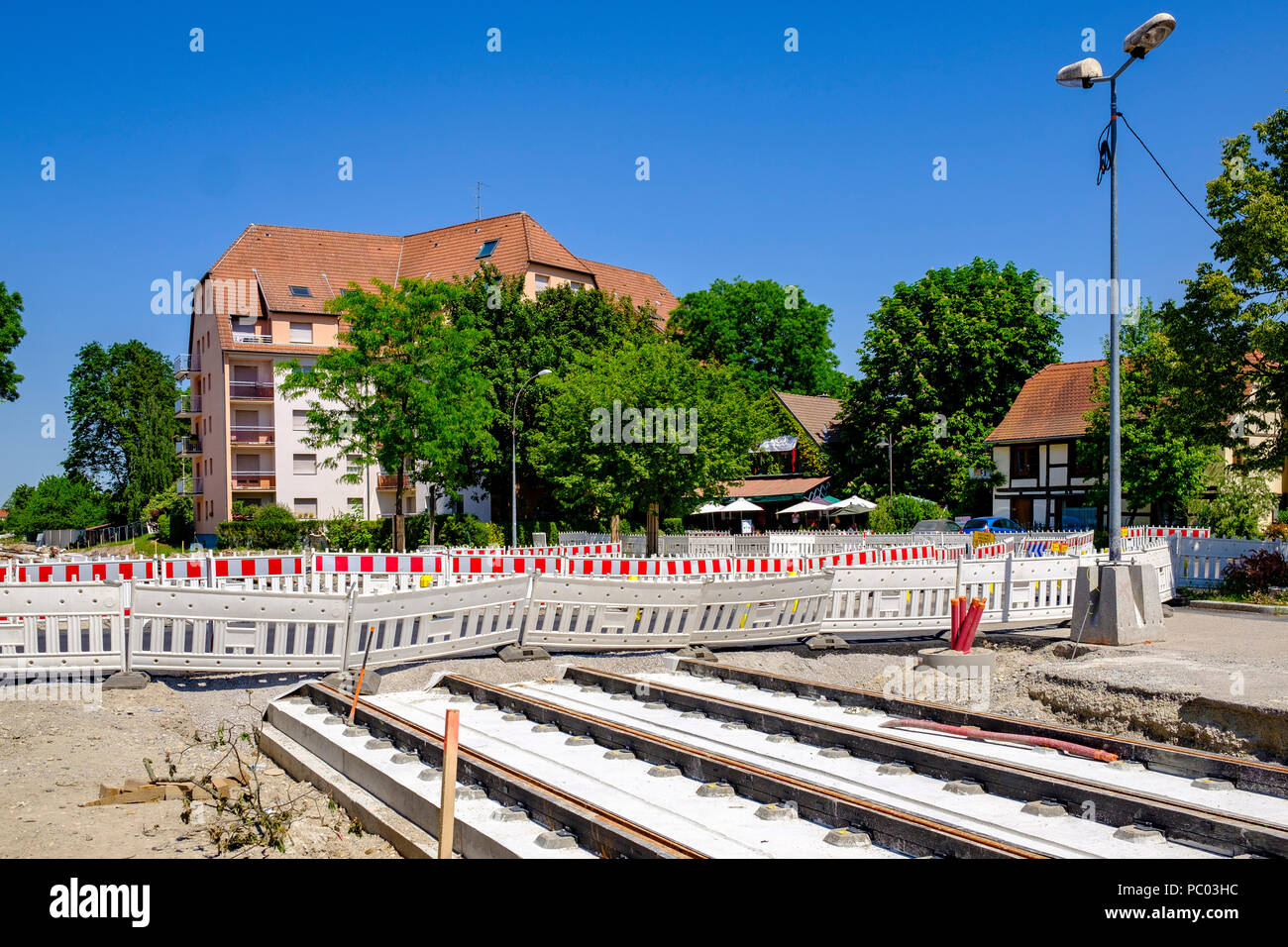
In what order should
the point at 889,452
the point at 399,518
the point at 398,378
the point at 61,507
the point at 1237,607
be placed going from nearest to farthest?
the point at 1237,607 < the point at 398,378 < the point at 399,518 < the point at 889,452 < the point at 61,507

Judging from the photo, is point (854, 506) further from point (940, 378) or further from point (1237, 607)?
point (1237, 607)

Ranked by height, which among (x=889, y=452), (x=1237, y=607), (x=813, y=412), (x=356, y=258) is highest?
(x=356, y=258)

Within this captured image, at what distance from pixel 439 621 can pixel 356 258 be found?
178 feet

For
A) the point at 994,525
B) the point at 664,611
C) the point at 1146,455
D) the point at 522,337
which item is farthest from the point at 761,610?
the point at 994,525

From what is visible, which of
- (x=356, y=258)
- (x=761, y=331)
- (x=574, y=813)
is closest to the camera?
(x=574, y=813)

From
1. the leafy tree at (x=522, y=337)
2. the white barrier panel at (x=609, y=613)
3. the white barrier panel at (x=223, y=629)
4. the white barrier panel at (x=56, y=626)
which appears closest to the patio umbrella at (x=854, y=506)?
the leafy tree at (x=522, y=337)

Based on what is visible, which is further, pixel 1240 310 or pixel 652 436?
pixel 652 436

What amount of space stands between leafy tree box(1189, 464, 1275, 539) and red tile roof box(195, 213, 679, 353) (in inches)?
1209

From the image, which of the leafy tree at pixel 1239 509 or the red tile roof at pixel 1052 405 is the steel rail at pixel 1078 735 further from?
the red tile roof at pixel 1052 405

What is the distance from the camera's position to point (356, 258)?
63406 mm

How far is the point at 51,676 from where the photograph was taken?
39.4 feet

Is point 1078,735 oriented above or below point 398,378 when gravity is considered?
below
